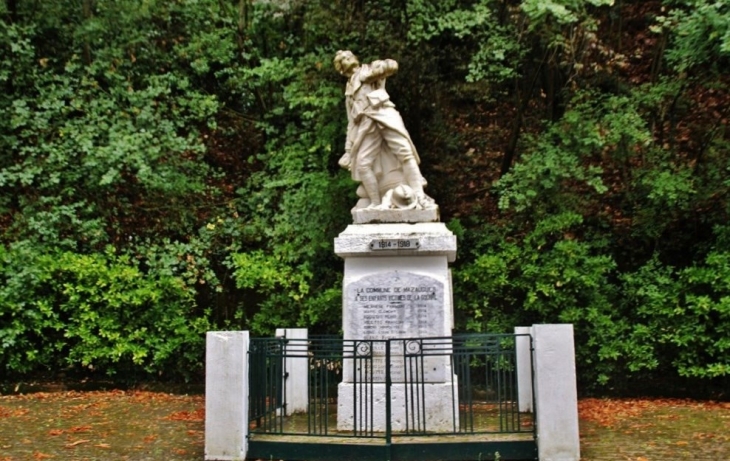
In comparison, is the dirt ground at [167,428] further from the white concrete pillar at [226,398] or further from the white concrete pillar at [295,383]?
the white concrete pillar at [295,383]

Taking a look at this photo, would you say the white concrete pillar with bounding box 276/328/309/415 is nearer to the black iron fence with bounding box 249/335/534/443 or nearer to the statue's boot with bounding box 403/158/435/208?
the black iron fence with bounding box 249/335/534/443

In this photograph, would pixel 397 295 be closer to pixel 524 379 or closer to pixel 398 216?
pixel 398 216

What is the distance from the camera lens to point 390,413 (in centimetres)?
646

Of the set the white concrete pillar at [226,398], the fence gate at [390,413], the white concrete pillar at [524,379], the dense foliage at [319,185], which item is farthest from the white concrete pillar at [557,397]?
the dense foliage at [319,185]

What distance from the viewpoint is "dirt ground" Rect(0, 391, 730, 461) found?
6918 mm

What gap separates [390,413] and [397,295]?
171 cm

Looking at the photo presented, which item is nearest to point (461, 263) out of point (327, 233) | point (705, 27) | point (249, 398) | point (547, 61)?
point (327, 233)

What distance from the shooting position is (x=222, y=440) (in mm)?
6637

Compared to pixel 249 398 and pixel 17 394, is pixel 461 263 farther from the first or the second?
pixel 17 394

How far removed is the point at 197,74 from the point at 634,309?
28.3 ft

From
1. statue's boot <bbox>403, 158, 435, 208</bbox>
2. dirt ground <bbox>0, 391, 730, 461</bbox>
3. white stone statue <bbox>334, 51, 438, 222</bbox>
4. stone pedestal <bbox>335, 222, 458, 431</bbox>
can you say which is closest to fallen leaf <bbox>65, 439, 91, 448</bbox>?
dirt ground <bbox>0, 391, 730, 461</bbox>

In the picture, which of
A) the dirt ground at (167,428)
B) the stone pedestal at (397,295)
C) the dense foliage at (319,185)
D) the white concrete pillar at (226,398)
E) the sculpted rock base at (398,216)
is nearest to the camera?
the white concrete pillar at (226,398)

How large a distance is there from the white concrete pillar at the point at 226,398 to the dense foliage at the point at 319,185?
4562 mm

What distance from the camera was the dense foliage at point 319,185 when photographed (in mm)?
10781
